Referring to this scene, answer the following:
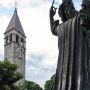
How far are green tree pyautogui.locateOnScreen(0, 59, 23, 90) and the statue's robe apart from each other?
21.7 m

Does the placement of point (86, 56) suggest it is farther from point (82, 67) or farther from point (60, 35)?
point (60, 35)

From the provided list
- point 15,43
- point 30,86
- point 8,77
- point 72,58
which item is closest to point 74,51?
point 72,58

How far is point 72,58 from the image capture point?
589cm

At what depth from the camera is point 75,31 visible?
6.09m

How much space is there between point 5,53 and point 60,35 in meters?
88.0

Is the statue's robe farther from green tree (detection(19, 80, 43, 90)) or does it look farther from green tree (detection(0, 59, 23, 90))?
green tree (detection(19, 80, 43, 90))

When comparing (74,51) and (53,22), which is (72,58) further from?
(53,22)

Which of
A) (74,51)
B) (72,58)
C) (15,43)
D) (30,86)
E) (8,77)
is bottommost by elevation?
(72,58)

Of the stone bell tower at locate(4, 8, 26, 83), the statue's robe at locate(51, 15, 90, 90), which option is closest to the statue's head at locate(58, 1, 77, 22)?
the statue's robe at locate(51, 15, 90, 90)

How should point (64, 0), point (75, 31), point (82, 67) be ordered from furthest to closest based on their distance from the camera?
point (64, 0) < point (75, 31) < point (82, 67)

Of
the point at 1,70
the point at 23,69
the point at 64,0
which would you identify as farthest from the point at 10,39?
the point at 64,0

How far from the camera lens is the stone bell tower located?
91188 millimetres

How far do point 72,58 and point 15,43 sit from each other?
3449 inches

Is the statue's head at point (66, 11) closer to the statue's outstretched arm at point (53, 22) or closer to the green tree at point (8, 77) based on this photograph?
the statue's outstretched arm at point (53, 22)
